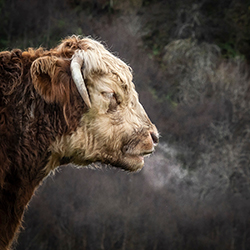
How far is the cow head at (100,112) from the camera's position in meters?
2.18

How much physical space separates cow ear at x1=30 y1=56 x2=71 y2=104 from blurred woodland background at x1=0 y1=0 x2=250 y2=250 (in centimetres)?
688

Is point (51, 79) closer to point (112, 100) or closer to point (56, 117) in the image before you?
point (56, 117)

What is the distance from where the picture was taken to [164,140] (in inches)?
411

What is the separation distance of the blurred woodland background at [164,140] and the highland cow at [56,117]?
21.9 ft

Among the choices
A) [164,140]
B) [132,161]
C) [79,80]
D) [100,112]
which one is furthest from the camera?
[164,140]

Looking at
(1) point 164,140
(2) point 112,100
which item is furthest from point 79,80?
(1) point 164,140

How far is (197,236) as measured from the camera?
383 inches

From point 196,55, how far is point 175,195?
4.22 m

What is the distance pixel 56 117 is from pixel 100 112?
0.26 meters

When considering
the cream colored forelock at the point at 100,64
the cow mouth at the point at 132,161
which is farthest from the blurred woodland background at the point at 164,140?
the cream colored forelock at the point at 100,64

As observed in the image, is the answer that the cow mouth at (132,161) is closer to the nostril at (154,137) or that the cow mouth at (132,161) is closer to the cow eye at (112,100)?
the nostril at (154,137)

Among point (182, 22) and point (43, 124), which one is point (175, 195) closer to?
point (182, 22)

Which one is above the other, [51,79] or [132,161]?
[51,79]

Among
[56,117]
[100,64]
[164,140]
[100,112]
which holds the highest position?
[164,140]
